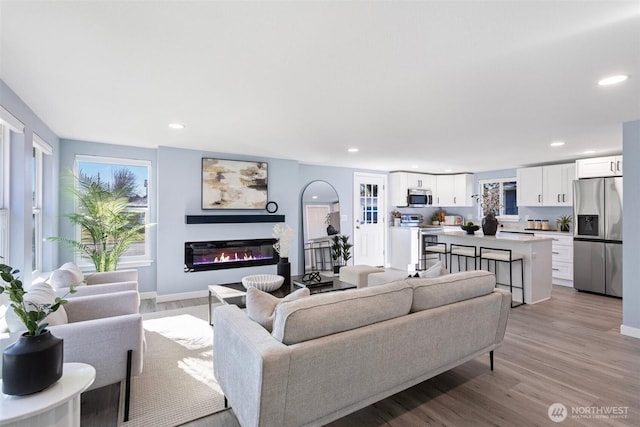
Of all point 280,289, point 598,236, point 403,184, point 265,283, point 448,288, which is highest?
A: point 403,184

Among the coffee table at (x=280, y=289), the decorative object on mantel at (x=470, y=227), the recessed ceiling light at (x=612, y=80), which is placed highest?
the recessed ceiling light at (x=612, y=80)

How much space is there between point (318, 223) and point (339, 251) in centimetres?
71

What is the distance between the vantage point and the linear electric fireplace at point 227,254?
4.88 metres

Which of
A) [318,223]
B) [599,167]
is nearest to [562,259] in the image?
[599,167]

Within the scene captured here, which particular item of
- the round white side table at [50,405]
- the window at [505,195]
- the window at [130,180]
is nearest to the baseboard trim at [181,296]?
the window at [130,180]

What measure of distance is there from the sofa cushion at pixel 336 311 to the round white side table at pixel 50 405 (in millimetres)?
933

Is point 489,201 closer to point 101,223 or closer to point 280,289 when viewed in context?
A: point 280,289

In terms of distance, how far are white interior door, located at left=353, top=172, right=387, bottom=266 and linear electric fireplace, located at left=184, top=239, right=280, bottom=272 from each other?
2.25 meters

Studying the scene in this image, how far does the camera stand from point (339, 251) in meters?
6.32

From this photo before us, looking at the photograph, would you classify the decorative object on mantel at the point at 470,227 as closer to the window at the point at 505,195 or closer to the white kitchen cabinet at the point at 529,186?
the white kitchen cabinet at the point at 529,186

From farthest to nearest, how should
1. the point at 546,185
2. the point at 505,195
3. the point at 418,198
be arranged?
the point at 418,198, the point at 505,195, the point at 546,185

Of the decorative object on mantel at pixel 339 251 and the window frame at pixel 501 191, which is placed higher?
the window frame at pixel 501 191

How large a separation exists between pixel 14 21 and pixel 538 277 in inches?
234

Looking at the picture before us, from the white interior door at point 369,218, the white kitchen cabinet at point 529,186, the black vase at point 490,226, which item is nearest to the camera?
the black vase at point 490,226
